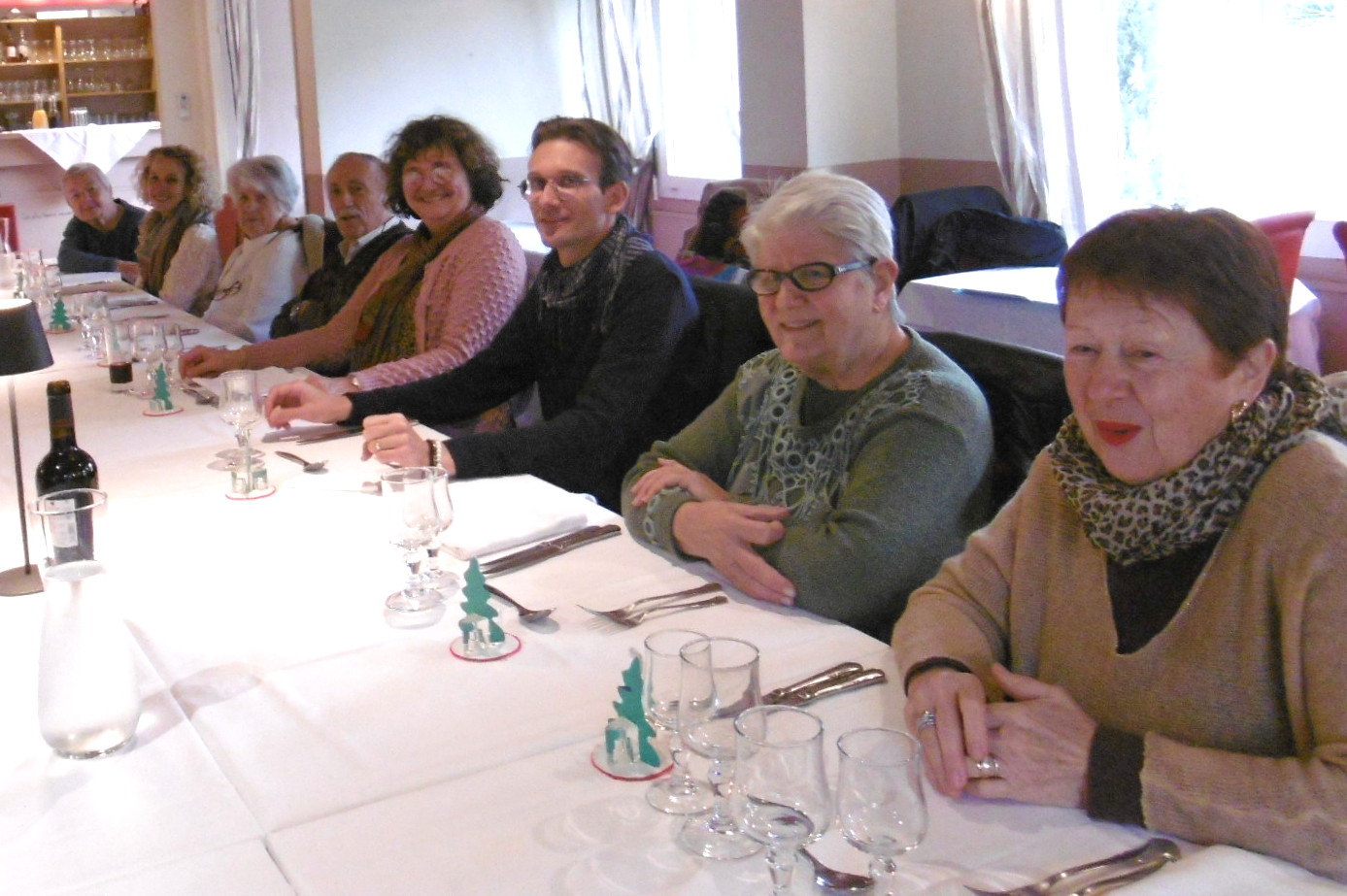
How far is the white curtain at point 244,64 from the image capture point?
880 centimetres

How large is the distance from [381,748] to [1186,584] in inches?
30.2

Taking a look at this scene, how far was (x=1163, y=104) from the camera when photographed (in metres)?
4.31

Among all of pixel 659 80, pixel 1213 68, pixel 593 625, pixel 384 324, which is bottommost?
pixel 593 625

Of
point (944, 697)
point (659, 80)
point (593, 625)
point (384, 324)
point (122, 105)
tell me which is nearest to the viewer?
point (944, 697)

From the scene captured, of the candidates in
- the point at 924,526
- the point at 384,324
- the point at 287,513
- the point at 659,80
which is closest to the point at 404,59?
the point at 659,80

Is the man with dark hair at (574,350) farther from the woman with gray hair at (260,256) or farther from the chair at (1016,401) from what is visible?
the woman with gray hair at (260,256)

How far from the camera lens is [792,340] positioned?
174 centimetres

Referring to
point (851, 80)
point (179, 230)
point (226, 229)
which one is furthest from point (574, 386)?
point (226, 229)

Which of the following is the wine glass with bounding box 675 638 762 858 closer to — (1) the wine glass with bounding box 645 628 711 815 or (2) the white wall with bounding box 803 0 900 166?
(1) the wine glass with bounding box 645 628 711 815

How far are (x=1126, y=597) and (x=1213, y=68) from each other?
347 cm

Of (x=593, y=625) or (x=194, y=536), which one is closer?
(x=593, y=625)

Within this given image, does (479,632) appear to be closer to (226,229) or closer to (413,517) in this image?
(413,517)

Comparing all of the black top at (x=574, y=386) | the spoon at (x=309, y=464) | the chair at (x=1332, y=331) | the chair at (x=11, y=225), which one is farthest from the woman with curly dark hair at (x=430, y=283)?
the chair at (x=11, y=225)

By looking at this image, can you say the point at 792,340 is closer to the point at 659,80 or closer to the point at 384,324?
the point at 384,324
